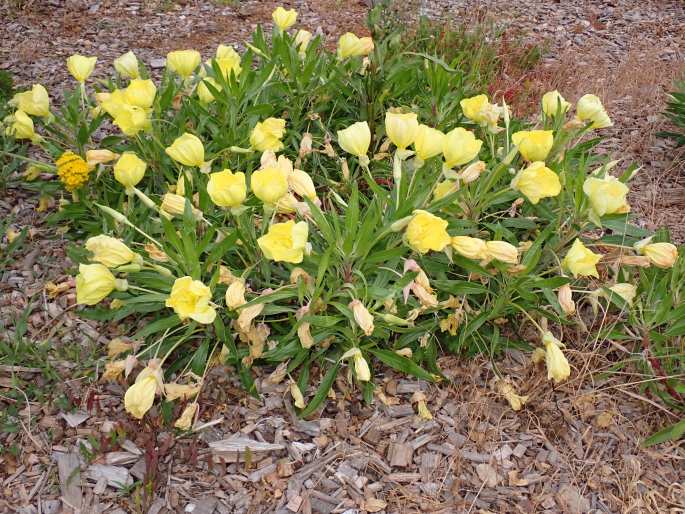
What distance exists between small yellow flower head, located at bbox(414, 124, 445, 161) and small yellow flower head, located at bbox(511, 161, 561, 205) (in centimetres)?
28

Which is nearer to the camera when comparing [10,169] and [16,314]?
[16,314]

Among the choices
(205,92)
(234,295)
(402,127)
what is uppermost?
(402,127)

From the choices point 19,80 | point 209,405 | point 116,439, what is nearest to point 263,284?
point 209,405

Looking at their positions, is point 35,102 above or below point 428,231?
below

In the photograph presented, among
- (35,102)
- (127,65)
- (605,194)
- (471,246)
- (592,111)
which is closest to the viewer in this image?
(471,246)

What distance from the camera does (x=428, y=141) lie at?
6.38 ft

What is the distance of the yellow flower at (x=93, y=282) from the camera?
175 centimetres

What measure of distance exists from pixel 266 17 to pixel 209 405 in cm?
343

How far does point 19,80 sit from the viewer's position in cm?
349

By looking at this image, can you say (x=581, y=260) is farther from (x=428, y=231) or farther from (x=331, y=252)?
(x=331, y=252)

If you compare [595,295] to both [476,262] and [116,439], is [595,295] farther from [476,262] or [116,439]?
[116,439]

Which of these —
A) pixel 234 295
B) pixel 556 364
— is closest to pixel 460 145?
pixel 556 364

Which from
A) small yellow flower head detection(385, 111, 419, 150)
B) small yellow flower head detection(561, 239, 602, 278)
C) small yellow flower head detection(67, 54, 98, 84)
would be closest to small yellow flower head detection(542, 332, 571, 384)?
small yellow flower head detection(561, 239, 602, 278)

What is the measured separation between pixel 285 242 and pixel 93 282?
→ 56cm
